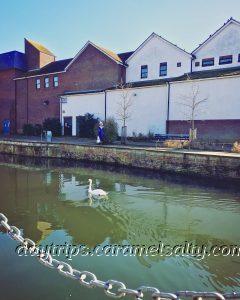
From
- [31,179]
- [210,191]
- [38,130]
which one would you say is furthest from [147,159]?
[38,130]

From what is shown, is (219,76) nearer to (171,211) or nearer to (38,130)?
(171,211)

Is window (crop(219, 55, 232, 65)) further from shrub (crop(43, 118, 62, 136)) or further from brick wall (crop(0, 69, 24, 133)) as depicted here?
brick wall (crop(0, 69, 24, 133))

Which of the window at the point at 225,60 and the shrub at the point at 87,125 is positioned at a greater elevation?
the window at the point at 225,60

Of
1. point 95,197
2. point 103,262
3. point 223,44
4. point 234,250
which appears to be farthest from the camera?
point 223,44

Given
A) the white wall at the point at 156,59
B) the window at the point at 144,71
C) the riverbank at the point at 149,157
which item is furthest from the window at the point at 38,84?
the window at the point at 144,71

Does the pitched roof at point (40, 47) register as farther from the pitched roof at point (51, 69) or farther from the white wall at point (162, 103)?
the white wall at point (162, 103)

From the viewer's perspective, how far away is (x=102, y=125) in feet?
67.4

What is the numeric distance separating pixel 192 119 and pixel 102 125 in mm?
6580

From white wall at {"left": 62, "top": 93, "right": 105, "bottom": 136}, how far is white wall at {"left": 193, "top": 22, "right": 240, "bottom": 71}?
9217 mm

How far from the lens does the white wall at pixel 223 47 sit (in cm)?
2234

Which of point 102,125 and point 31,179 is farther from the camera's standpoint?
point 102,125

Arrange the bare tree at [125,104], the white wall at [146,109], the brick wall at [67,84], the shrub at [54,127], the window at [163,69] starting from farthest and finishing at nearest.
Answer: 1. the shrub at [54,127]
2. the brick wall at [67,84]
3. the window at [163,69]
4. the bare tree at [125,104]
5. the white wall at [146,109]

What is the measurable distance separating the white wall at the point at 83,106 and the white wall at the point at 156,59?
3.89 meters

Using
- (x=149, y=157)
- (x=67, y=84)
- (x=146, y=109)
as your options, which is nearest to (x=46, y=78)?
(x=67, y=84)
